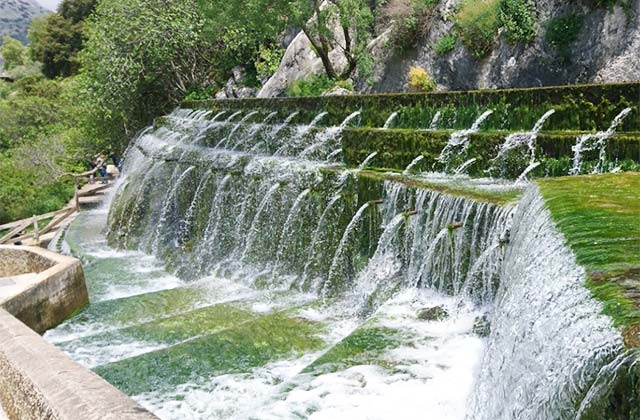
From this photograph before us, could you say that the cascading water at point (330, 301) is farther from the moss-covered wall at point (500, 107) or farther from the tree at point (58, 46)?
the tree at point (58, 46)

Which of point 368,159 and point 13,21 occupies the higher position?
point 13,21

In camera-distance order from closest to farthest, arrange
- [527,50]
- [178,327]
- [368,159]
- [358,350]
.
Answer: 1. [358,350]
2. [178,327]
3. [368,159]
4. [527,50]

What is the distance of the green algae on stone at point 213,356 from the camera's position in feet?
19.5

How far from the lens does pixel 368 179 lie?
7.98 meters

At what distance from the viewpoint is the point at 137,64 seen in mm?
22359

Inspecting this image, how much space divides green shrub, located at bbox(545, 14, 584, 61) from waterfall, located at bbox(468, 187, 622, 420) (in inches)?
325

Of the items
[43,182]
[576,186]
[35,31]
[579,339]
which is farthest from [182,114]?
[35,31]

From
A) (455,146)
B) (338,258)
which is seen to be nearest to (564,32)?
(455,146)

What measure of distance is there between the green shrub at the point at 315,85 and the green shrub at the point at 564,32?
648 cm

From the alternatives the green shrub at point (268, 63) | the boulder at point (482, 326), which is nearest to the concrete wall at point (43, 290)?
the boulder at point (482, 326)

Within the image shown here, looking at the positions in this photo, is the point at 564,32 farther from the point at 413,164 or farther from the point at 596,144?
the point at 596,144

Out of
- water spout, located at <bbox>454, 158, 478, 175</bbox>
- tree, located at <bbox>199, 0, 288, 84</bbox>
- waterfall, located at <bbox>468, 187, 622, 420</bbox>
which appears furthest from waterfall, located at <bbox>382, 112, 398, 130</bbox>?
tree, located at <bbox>199, 0, 288, 84</bbox>

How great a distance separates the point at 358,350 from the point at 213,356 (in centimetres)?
170

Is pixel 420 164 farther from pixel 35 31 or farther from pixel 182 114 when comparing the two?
pixel 35 31
